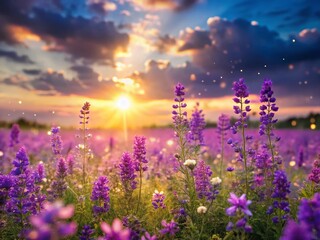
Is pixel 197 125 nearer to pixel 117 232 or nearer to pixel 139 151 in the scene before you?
pixel 139 151

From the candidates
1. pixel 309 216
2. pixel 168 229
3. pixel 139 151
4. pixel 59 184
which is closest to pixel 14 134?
pixel 59 184

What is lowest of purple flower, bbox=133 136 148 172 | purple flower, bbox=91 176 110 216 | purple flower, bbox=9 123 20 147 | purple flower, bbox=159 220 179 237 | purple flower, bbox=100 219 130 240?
purple flower, bbox=159 220 179 237

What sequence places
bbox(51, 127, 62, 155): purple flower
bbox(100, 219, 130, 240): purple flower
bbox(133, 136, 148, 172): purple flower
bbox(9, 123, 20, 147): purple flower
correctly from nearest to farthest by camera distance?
bbox(100, 219, 130, 240): purple flower < bbox(133, 136, 148, 172): purple flower < bbox(51, 127, 62, 155): purple flower < bbox(9, 123, 20, 147): purple flower

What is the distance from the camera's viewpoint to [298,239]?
8.63ft

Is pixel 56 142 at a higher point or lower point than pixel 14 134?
lower

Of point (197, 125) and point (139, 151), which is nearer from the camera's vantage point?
point (139, 151)

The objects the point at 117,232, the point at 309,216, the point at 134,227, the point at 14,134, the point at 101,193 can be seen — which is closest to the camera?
the point at 117,232

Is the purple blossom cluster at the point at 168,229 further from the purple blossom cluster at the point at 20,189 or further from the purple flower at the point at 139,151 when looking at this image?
the purple blossom cluster at the point at 20,189

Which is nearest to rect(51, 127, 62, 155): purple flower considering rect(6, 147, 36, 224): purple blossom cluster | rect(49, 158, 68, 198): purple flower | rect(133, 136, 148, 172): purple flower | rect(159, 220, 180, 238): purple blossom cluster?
rect(49, 158, 68, 198): purple flower

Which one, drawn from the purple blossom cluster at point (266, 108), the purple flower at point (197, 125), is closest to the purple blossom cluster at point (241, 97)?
the purple blossom cluster at point (266, 108)

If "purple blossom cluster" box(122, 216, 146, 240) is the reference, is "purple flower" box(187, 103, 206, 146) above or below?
above

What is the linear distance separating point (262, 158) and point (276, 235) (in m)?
1.40

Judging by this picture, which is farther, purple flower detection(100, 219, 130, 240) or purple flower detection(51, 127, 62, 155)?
purple flower detection(51, 127, 62, 155)

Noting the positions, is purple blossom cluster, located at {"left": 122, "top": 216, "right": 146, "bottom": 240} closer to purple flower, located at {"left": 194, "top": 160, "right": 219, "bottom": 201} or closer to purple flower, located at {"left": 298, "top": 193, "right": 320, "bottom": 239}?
purple flower, located at {"left": 194, "top": 160, "right": 219, "bottom": 201}
